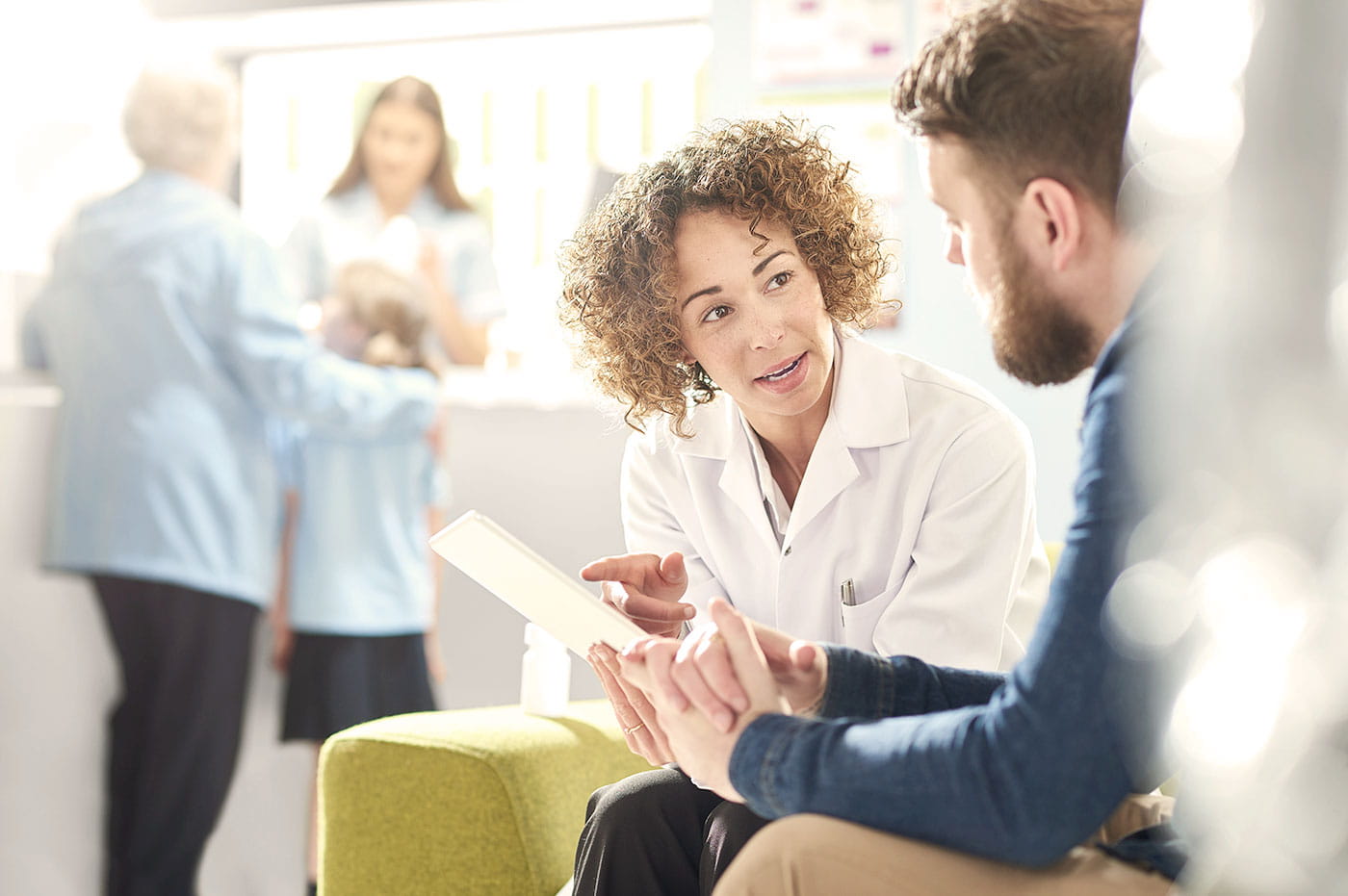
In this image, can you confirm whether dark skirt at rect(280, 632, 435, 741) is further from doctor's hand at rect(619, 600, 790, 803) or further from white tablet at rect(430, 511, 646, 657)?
doctor's hand at rect(619, 600, 790, 803)

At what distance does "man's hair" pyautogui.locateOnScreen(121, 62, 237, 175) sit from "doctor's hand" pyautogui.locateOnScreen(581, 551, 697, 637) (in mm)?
1500

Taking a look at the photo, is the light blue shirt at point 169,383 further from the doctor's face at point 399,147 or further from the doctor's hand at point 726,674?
the doctor's hand at point 726,674

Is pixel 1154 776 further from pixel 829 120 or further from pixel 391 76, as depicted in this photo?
pixel 391 76

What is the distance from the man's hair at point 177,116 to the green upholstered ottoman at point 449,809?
1.38m

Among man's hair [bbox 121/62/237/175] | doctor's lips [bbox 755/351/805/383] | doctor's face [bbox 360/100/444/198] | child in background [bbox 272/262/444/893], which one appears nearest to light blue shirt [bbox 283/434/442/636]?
child in background [bbox 272/262/444/893]

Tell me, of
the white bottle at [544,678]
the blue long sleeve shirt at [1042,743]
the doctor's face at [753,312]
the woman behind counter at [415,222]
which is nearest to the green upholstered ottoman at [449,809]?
the white bottle at [544,678]

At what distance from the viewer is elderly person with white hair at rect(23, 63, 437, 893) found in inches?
90.0

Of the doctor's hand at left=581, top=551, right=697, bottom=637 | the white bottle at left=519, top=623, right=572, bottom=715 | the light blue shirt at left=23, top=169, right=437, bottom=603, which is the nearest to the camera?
the doctor's hand at left=581, top=551, right=697, bottom=637

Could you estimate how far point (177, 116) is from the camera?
233 cm

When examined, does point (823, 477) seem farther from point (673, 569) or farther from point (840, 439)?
point (673, 569)

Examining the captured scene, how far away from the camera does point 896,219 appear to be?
2.25m

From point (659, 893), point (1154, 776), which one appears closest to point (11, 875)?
point (659, 893)

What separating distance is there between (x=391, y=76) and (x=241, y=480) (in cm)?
120

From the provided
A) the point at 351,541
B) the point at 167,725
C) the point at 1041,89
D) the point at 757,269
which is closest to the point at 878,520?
the point at 757,269
